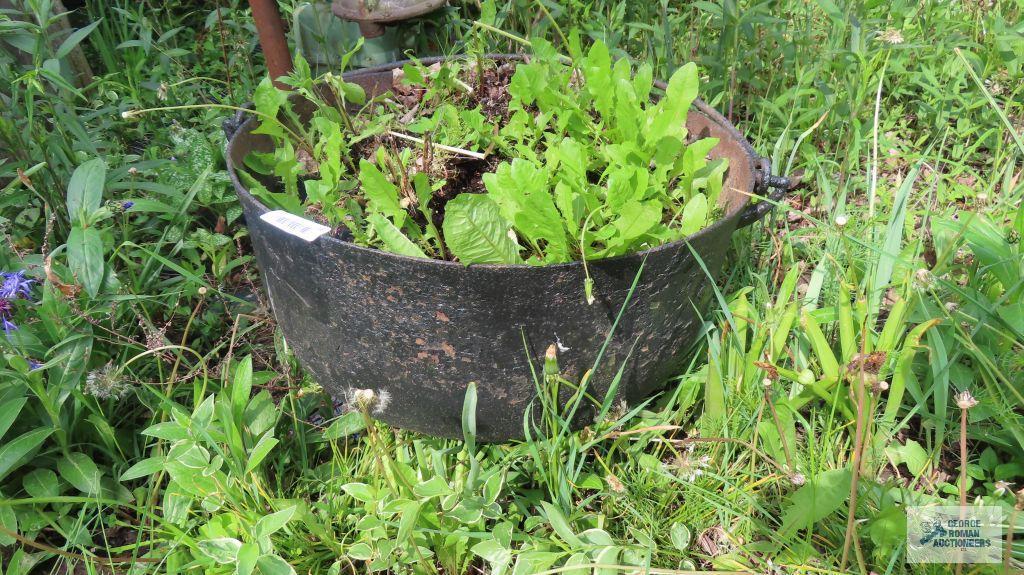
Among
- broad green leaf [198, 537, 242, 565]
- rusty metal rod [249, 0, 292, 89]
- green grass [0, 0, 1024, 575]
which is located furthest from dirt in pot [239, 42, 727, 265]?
broad green leaf [198, 537, 242, 565]

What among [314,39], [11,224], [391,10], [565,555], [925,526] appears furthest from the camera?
[314,39]

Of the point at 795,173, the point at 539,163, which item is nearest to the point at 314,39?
the point at 539,163

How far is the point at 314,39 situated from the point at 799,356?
1.95m

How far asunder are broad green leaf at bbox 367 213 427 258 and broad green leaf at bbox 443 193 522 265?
74 millimetres

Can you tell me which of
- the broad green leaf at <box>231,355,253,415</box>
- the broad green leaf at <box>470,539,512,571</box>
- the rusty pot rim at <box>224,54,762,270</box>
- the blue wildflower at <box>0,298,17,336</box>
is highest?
the rusty pot rim at <box>224,54,762,270</box>

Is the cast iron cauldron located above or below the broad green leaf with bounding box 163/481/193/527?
above

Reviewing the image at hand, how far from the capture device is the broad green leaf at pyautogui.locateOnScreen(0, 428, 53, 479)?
1282 mm

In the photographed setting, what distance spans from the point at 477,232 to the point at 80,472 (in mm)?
1001

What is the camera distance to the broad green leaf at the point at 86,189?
4.91ft

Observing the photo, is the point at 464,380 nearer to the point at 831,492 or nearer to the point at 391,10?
the point at 831,492

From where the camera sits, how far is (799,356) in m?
1.46

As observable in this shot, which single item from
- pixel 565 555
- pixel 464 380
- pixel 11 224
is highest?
pixel 11 224

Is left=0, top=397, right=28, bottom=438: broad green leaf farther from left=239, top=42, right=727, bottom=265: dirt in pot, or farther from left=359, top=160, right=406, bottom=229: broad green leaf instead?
left=359, top=160, right=406, bottom=229: broad green leaf

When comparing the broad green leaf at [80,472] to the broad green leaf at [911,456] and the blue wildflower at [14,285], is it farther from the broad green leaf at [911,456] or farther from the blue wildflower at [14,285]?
the broad green leaf at [911,456]
